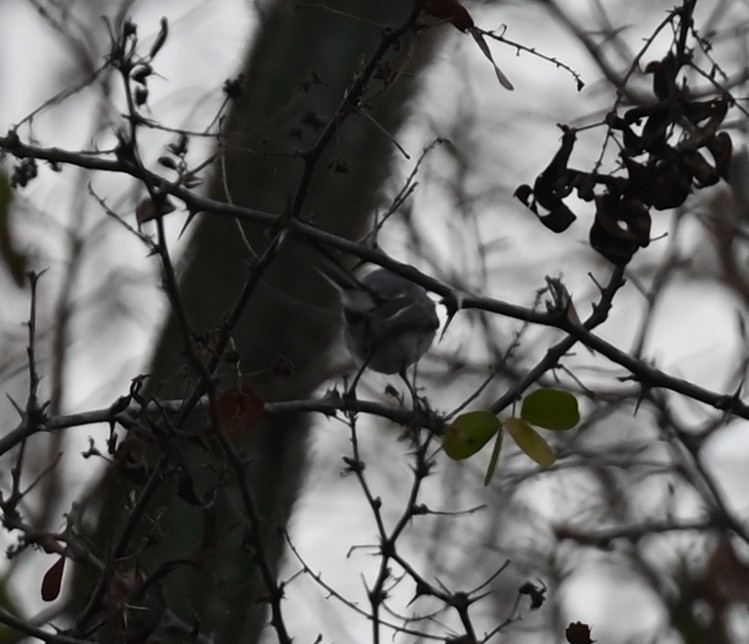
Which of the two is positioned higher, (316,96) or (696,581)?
(316,96)

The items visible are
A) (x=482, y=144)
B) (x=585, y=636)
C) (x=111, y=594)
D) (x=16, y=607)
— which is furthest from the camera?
(x=482, y=144)

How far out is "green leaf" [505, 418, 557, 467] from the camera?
1.72 m

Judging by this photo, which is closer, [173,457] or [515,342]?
[173,457]

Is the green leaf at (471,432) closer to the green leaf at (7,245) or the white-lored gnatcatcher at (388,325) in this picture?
the green leaf at (7,245)

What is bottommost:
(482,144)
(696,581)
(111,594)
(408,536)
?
(111,594)

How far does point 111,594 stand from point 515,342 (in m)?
0.85

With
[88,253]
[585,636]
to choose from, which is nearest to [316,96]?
[88,253]

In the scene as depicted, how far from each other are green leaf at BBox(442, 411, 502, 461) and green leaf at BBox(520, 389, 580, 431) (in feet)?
0.17

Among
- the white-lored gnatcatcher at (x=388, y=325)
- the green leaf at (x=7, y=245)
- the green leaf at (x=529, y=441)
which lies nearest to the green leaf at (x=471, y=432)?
the green leaf at (x=529, y=441)

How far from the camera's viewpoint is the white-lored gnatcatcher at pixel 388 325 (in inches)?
119

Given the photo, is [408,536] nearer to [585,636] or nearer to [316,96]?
[316,96]

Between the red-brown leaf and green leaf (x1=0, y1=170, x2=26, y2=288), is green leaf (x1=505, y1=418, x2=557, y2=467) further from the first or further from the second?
green leaf (x1=0, y1=170, x2=26, y2=288)

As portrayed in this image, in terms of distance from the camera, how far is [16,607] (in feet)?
6.89

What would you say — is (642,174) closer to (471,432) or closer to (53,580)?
(471,432)
